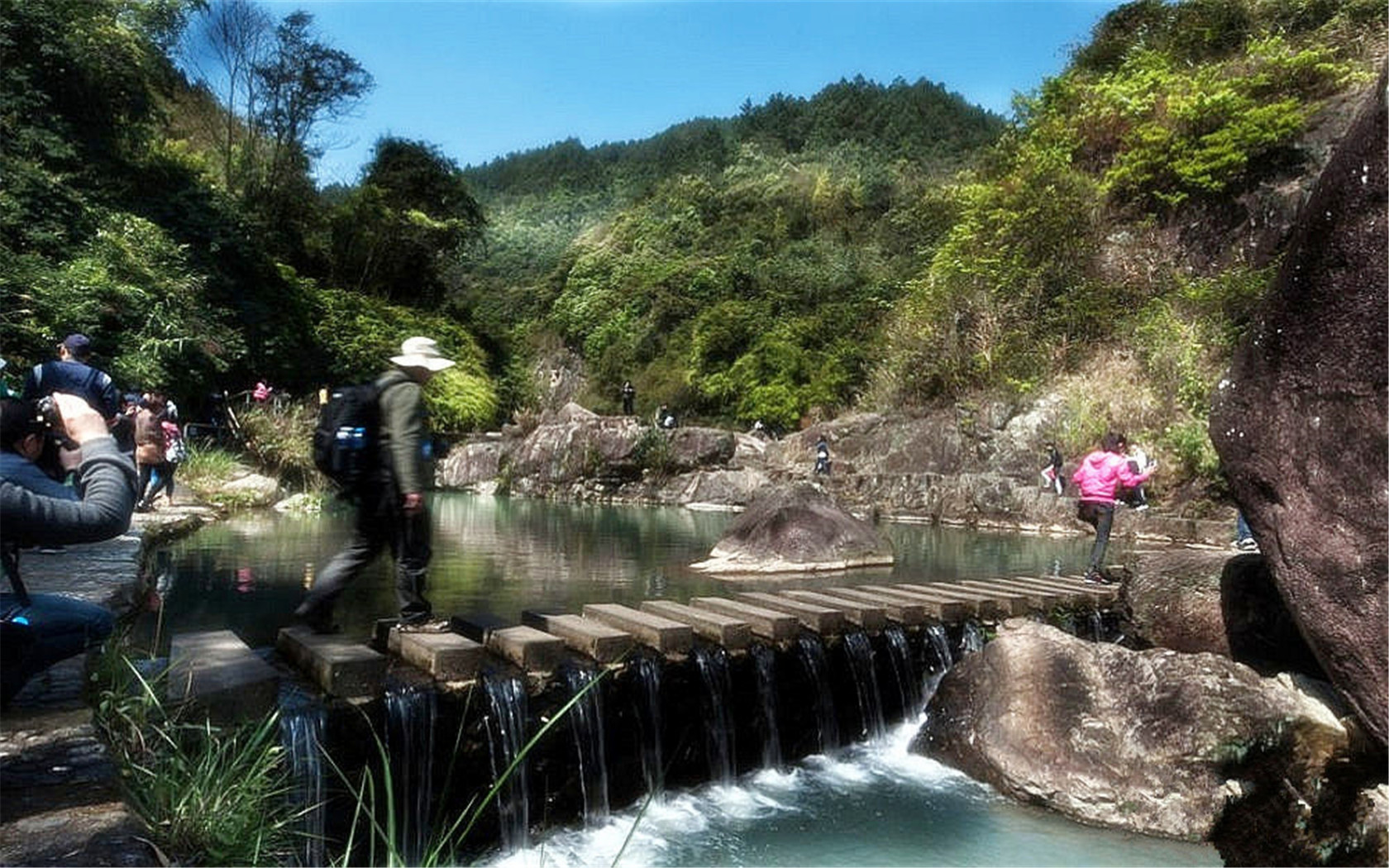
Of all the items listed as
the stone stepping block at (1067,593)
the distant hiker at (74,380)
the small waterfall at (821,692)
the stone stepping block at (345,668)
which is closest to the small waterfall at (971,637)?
the stone stepping block at (1067,593)

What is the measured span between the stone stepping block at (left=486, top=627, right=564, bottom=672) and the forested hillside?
12545 mm

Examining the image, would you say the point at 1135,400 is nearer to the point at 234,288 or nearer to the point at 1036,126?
the point at 1036,126

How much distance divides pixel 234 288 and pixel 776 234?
33.5 meters

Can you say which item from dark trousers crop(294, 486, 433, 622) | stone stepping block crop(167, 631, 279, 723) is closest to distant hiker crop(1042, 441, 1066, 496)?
dark trousers crop(294, 486, 433, 622)

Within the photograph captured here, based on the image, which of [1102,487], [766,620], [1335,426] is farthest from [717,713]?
[1102,487]

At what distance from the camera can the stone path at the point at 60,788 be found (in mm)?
2490

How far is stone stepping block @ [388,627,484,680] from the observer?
15.8 ft

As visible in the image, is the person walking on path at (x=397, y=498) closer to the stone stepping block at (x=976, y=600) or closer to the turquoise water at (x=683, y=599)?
the turquoise water at (x=683, y=599)

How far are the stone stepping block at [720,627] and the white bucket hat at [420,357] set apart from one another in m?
2.33

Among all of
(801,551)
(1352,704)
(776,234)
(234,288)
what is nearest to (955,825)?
(1352,704)

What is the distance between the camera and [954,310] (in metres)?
25.9

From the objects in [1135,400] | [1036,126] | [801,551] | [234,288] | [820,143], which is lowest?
[801,551]

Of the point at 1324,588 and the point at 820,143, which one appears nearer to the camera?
the point at 1324,588

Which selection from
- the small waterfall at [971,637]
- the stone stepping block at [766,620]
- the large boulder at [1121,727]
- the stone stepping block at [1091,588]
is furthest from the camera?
the stone stepping block at [1091,588]
